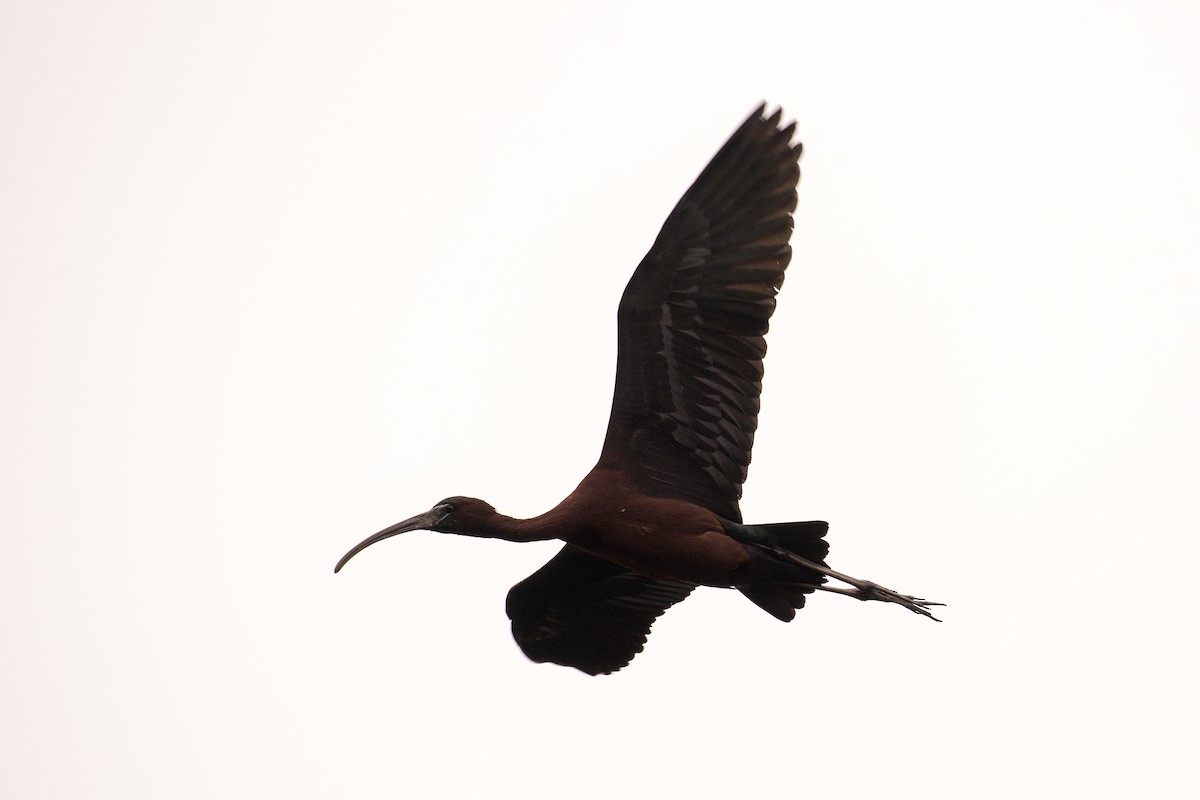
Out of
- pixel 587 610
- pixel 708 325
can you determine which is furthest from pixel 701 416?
pixel 587 610

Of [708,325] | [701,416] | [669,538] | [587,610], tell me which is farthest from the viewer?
[587,610]

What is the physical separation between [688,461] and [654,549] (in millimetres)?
758

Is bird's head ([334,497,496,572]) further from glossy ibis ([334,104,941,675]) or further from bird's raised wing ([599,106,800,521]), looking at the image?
bird's raised wing ([599,106,800,521])

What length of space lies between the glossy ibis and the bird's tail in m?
0.01

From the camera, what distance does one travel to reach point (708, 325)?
40.7ft

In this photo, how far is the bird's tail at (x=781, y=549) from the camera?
41.1 ft

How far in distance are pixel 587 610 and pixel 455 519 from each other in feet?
6.98

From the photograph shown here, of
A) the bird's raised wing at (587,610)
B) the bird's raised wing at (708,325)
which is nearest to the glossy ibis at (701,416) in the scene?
the bird's raised wing at (708,325)

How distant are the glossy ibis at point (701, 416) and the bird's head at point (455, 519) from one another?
1 cm

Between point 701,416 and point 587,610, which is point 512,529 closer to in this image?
point 701,416

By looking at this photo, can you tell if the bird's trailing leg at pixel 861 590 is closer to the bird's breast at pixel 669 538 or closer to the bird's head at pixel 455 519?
the bird's breast at pixel 669 538

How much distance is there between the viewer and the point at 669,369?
12.6m

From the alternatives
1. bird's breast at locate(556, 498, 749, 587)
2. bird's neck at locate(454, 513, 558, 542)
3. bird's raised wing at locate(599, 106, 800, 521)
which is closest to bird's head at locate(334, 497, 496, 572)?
bird's neck at locate(454, 513, 558, 542)

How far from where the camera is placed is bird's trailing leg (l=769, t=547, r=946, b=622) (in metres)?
12.5
